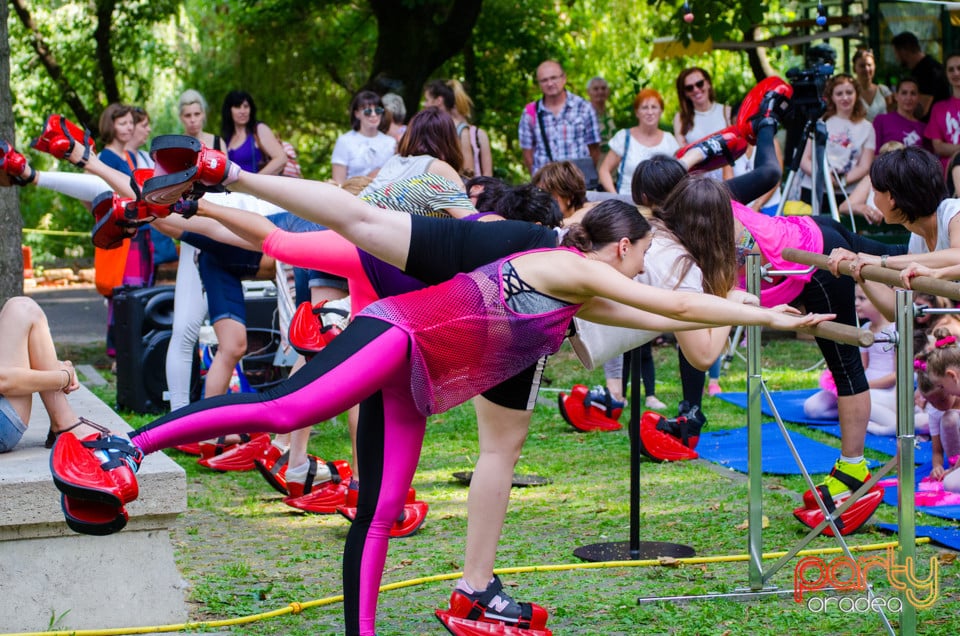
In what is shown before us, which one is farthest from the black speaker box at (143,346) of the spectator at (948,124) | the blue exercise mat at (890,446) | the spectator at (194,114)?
the spectator at (948,124)

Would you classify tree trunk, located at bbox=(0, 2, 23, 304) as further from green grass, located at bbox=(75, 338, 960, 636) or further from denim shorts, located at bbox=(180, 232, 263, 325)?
denim shorts, located at bbox=(180, 232, 263, 325)

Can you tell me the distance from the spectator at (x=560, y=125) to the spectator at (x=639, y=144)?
1.40 feet

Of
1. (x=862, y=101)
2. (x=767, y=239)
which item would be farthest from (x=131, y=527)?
(x=862, y=101)

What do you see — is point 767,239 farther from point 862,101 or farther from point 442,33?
point 442,33

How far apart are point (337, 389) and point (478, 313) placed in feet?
1.50

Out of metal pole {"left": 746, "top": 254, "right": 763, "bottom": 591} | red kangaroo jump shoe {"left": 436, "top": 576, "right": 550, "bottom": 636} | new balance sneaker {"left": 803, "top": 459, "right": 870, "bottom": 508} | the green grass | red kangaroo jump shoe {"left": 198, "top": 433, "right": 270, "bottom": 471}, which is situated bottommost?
red kangaroo jump shoe {"left": 198, "top": 433, "right": 270, "bottom": 471}

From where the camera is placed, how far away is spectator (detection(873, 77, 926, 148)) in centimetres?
942

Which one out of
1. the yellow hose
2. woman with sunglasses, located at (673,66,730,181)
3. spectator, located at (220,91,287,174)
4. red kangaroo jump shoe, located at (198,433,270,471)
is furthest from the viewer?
woman with sunglasses, located at (673,66,730,181)

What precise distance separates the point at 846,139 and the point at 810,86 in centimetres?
142

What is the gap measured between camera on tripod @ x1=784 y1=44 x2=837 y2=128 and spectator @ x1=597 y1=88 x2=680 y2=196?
909mm

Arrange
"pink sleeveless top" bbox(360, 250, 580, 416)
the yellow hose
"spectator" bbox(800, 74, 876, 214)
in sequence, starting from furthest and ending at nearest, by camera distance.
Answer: "spectator" bbox(800, 74, 876, 214), the yellow hose, "pink sleeveless top" bbox(360, 250, 580, 416)

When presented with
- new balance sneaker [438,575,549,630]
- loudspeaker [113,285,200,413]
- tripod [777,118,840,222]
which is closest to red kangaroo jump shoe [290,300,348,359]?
new balance sneaker [438,575,549,630]

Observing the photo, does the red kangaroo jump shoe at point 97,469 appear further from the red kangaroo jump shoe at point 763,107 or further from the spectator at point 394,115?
the spectator at point 394,115

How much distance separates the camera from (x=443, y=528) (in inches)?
207
